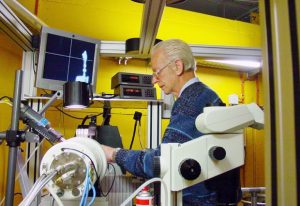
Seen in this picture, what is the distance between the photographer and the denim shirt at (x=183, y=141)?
1.05 meters

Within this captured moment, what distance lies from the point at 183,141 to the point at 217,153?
1.11 ft

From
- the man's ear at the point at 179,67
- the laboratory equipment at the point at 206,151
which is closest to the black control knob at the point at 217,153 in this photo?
the laboratory equipment at the point at 206,151

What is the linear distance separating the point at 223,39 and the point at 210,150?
325cm

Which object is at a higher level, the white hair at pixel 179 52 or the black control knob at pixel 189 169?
the white hair at pixel 179 52

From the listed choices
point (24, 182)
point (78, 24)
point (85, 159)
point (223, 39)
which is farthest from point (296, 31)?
point (223, 39)

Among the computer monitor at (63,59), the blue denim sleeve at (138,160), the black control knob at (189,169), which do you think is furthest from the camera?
the computer monitor at (63,59)

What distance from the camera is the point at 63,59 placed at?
219 centimetres

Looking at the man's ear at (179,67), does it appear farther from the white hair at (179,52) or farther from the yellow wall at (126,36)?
the yellow wall at (126,36)

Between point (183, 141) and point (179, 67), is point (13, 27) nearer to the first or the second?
point (179, 67)

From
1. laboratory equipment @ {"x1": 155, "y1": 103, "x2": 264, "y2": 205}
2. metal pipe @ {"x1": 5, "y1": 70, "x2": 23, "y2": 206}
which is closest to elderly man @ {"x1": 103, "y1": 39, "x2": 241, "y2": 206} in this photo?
laboratory equipment @ {"x1": 155, "y1": 103, "x2": 264, "y2": 205}

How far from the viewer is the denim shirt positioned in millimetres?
1052

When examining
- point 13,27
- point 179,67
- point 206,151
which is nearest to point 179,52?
point 179,67

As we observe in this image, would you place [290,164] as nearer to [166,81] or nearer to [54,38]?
[166,81]

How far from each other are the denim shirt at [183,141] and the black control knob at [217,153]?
22cm
